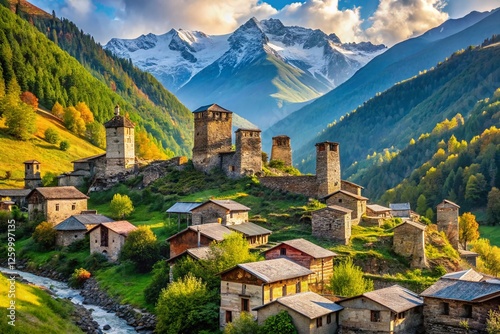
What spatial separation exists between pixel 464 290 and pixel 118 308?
31075 mm

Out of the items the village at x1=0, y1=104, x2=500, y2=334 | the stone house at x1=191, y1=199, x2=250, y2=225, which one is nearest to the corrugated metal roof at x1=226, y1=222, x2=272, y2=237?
the village at x1=0, y1=104, x2=500, y2=334

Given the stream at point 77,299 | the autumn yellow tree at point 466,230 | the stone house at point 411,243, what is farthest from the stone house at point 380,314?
the autumn yellow tree at point 466,230

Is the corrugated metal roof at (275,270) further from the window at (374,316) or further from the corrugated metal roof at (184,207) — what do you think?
the corrugated metal roof at (184,207)

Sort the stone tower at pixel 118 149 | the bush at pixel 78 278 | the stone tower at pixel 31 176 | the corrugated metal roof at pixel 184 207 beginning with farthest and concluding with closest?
the stone tower at pixel 31 176 → the stone tower at pixel 118 149 → the corrugated metal roof at pixel 184 207 → the bush at pixel 78 278

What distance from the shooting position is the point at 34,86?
529 feet

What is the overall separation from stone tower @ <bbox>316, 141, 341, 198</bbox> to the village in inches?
5.1

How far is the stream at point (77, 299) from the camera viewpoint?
50.1 m

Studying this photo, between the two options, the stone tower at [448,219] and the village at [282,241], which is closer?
the village at [282,241]

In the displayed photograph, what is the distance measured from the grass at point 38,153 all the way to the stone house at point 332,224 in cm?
6459

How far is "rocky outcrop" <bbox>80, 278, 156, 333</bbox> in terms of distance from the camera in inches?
1967

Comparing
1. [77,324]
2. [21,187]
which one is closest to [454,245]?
[77,324]

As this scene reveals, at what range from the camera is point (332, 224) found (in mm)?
61344

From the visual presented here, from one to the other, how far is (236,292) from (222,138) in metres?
50.2

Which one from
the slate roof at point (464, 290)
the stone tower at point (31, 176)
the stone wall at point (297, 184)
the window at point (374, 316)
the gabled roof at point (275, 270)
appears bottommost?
the window at point (374, 316)
